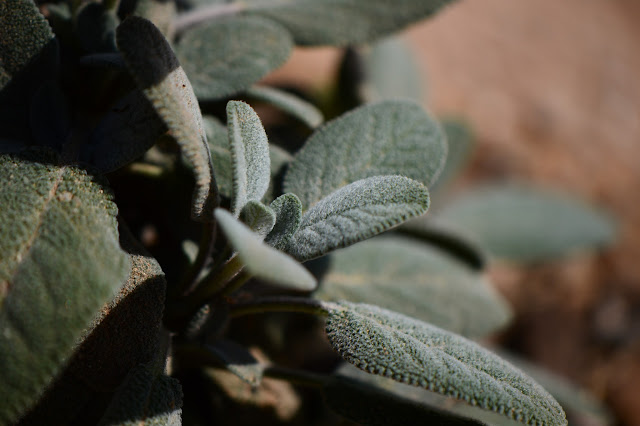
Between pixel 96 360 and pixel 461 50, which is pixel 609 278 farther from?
pixel 96 360

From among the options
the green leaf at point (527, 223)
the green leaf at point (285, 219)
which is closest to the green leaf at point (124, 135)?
the green leaf at point (285, 219)

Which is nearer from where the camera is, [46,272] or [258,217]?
[46,272]

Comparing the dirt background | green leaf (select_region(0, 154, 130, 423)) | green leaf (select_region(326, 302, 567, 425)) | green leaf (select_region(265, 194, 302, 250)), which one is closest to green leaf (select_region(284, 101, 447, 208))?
green leaf (select_region(265, 194, 302, 250))

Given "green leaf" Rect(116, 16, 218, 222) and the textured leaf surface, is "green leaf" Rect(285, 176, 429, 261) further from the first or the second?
the textured leaf surface

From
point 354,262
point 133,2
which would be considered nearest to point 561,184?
point 354,262

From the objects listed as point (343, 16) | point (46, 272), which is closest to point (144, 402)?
point (46, 272)

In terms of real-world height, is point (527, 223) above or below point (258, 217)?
below

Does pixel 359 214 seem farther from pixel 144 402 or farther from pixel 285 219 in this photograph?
pixel 144 402
